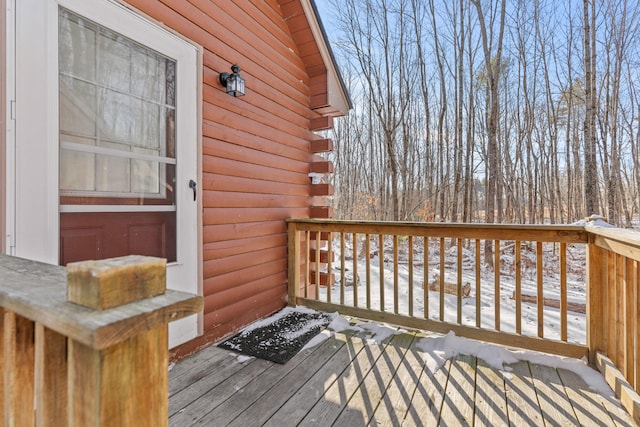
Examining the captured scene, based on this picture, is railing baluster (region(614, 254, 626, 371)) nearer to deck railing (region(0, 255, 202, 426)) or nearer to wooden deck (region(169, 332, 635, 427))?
wooden deck (region(169, 332, 635, 427))

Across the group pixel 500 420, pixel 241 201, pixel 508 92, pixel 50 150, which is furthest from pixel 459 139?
pixel 50 150

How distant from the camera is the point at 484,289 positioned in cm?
578

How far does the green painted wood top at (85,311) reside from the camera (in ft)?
1.60

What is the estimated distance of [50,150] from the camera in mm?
1516

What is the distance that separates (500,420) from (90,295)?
1888 millimetres

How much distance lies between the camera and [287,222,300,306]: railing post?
10.7ft

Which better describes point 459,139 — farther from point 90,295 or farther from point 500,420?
point 90,295

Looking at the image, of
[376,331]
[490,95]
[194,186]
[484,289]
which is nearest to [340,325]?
[376,331]

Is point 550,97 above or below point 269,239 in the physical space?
above

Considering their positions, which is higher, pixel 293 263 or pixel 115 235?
pixel 115 235

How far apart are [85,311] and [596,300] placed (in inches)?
107

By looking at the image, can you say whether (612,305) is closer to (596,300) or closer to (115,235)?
(596,300)

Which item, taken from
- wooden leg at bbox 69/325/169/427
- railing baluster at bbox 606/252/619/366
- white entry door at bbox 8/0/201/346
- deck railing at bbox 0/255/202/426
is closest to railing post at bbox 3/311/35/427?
deck railing at bbox 0/255/202/426

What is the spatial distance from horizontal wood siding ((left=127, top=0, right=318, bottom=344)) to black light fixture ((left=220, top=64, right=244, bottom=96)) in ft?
0.18
